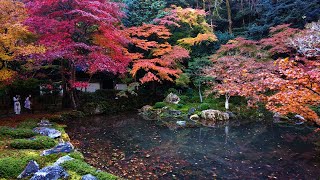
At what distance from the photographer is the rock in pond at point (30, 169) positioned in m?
5.65

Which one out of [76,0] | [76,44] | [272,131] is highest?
[76,0]

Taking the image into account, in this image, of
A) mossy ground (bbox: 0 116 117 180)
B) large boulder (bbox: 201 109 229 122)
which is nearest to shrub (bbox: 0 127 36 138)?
mossy ground (bbox: 0 116 117 180)

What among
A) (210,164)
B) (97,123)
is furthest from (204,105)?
(210,164)

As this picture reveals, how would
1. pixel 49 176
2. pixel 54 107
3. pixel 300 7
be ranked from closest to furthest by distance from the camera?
pixel 49 176 → pixel 54 107 → pixel 300 7

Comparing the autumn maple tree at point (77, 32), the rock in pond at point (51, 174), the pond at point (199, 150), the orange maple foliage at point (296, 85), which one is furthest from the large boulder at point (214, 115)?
the rock in pond at point (51, 174)

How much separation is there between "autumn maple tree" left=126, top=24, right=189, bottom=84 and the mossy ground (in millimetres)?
9773

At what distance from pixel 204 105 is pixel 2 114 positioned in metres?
12.3

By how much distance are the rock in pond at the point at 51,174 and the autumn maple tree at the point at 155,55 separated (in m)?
11.9

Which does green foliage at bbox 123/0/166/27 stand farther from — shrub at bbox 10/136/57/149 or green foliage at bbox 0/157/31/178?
green foliage at bbox 0/157/31/178

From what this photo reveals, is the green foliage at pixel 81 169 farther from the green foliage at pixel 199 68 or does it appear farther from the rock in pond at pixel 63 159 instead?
the green foliage at pixel 199 68

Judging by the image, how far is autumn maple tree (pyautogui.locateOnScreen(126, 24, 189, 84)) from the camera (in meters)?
17.4

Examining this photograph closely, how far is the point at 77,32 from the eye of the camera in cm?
1454

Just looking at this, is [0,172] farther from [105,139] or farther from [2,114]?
[2,114]

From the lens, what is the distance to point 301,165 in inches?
318
